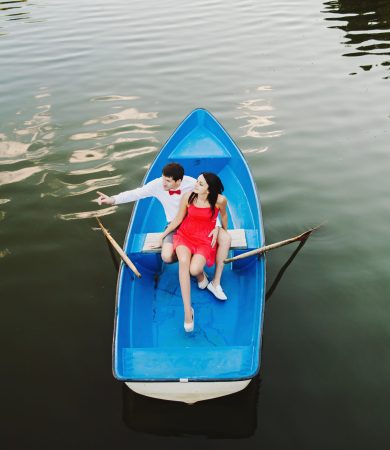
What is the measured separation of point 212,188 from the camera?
5.30 m

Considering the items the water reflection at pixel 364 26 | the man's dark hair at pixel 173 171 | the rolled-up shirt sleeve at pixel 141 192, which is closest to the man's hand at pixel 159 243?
the rolled-up shirt sleeve at pixel 141 192

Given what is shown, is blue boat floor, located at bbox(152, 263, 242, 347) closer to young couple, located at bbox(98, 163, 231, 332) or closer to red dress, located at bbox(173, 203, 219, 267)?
young couple, located at bbox(98, 163, 231, 332)

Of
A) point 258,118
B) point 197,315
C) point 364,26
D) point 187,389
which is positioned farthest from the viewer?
point 364,26

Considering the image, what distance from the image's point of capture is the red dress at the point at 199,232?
18.3ft

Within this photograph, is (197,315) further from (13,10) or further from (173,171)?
(13,10)

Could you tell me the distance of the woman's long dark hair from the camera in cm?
525

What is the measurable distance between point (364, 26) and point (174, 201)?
49.9 ft

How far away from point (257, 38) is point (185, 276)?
14.6m

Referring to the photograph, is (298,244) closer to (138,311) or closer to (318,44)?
(138,311)

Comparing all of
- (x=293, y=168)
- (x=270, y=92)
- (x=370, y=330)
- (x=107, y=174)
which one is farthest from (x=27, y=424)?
(x=270, y=92)

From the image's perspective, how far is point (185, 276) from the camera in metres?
5.25

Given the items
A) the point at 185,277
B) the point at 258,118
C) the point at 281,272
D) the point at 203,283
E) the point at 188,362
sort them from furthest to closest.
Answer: the point at 258,118
the point at 281,272
the point at 203,283
the point at 185,277
the point at 188,362

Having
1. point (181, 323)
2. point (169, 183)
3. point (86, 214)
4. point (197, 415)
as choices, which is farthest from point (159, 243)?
point (86, 214)

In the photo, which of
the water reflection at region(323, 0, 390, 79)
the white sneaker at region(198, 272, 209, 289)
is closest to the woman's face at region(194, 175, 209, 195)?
the white sneaker at region(198, 272, 209, 289)
